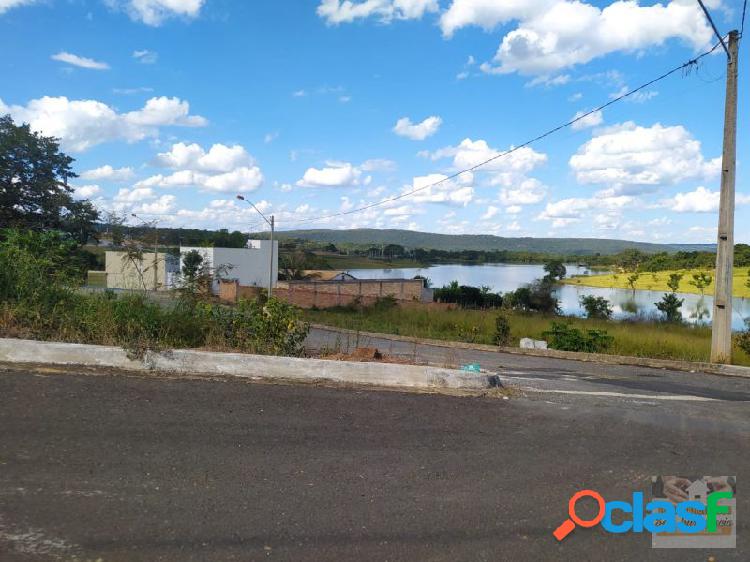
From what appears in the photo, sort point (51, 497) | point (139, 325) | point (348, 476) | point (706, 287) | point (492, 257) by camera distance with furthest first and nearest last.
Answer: point (492, 257), point (706, 287), point (139, 325), point (348, 476), point (51, 497)

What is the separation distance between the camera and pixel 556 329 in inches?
750

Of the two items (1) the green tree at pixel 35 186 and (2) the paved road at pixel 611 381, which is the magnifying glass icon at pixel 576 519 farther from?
(1) the green tree at pixel 35 186

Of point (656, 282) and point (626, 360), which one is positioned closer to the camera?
point (626, 360)

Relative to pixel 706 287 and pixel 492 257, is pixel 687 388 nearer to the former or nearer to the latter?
pixel 706 287

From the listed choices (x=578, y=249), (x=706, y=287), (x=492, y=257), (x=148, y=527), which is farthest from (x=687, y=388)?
(x=578, y=249)

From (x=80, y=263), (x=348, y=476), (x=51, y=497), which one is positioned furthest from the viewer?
(x=80, y=263)

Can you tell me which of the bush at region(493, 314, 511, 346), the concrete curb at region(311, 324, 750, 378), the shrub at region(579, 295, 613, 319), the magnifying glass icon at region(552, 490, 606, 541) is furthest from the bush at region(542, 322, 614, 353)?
the shrub at region(579, 295, 613, 319)

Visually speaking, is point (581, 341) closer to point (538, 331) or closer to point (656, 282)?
point (538, 331)

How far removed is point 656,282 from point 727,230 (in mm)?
62493

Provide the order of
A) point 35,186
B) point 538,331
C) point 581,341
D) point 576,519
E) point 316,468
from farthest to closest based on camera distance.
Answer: point 35,186 < point 538,331 < point 581,341 < point 316,468 < point 576,519

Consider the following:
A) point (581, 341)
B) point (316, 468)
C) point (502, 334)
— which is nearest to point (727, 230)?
point (581, 341)

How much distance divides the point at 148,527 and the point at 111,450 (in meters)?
1.26

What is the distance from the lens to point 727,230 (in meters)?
13.9

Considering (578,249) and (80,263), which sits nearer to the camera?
(80,263)
